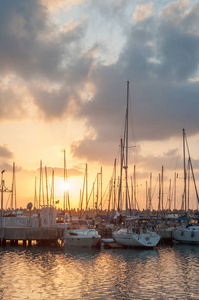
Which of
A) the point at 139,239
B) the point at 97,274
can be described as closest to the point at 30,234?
the point at 139,239

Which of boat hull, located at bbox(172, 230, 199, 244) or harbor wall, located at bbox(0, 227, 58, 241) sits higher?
harbor wall, located at bbox(0, 227, 58, 241)

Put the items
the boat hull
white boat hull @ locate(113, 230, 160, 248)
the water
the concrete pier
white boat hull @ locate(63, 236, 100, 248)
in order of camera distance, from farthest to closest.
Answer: the boat hull
the concrete pier
white boat hull @ locate(63, 236, 100, 248)
white boat hull @ locate(113, 230, 160, 248)
the water

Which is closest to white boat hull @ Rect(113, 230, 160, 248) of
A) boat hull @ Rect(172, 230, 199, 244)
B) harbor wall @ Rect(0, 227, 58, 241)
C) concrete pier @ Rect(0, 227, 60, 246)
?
concrete pier @ Rect(0, 227, 60, 246)

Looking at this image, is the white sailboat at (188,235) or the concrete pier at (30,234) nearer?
the concrete pier at (30,234)

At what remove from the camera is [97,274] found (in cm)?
3184

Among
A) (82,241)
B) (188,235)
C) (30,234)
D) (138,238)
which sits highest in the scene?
(138,238)

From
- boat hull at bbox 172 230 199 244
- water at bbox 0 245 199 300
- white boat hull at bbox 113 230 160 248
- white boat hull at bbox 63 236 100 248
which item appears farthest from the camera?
boat hull at bbox 172 230 199 244

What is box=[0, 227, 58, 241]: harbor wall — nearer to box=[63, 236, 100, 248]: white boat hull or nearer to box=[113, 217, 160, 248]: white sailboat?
box=[63, 236, 100, 248]: white boat hull

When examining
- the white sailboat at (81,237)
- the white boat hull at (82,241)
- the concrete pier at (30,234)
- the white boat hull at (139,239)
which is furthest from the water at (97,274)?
the concrete pier at (30,234)

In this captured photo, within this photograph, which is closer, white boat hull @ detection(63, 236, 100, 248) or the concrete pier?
white boat hull @ detection(63, 236, 100, 248)

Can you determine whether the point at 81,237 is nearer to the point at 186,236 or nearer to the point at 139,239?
the point at 139,239

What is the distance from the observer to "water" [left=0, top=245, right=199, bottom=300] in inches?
974

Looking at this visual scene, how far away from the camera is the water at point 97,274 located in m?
24.7

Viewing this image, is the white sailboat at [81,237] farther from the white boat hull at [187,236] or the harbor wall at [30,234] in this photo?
the white boat hull at [187,236]
